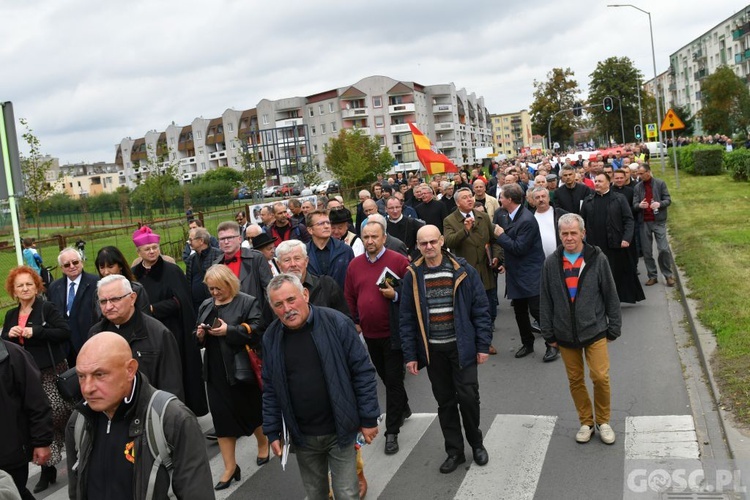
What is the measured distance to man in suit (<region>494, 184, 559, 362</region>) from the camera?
845cm

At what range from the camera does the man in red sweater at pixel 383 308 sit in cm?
627

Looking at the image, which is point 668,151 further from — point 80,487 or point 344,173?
point 80,487

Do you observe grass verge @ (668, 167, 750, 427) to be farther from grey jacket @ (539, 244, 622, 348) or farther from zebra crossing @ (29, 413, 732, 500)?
grey jacket @ (539, 244, 622, 348)

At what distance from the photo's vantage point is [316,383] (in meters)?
4.30

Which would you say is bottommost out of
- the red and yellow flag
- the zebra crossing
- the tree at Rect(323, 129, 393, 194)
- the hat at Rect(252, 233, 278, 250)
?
the zebra crossing

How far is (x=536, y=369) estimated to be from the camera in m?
8.16

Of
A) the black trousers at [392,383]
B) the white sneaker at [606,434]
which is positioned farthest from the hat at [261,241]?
the white sneaker at [606,434]

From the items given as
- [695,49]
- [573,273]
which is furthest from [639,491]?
[695,49]

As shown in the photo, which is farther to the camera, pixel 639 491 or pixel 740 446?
pixel 740 446

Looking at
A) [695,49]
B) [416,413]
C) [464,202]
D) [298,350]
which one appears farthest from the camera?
[695,49]

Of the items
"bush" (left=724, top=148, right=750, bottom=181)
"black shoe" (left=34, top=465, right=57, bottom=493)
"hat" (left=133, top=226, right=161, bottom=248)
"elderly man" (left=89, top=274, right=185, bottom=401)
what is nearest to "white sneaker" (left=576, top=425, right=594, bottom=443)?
"elderly man" (left=89, top=274, right=185, bottom=401)

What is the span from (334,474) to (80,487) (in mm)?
1742

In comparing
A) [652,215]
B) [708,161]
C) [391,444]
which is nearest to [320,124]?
[708,161]

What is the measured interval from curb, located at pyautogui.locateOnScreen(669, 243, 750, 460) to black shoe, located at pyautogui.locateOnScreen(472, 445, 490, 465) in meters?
1.84
